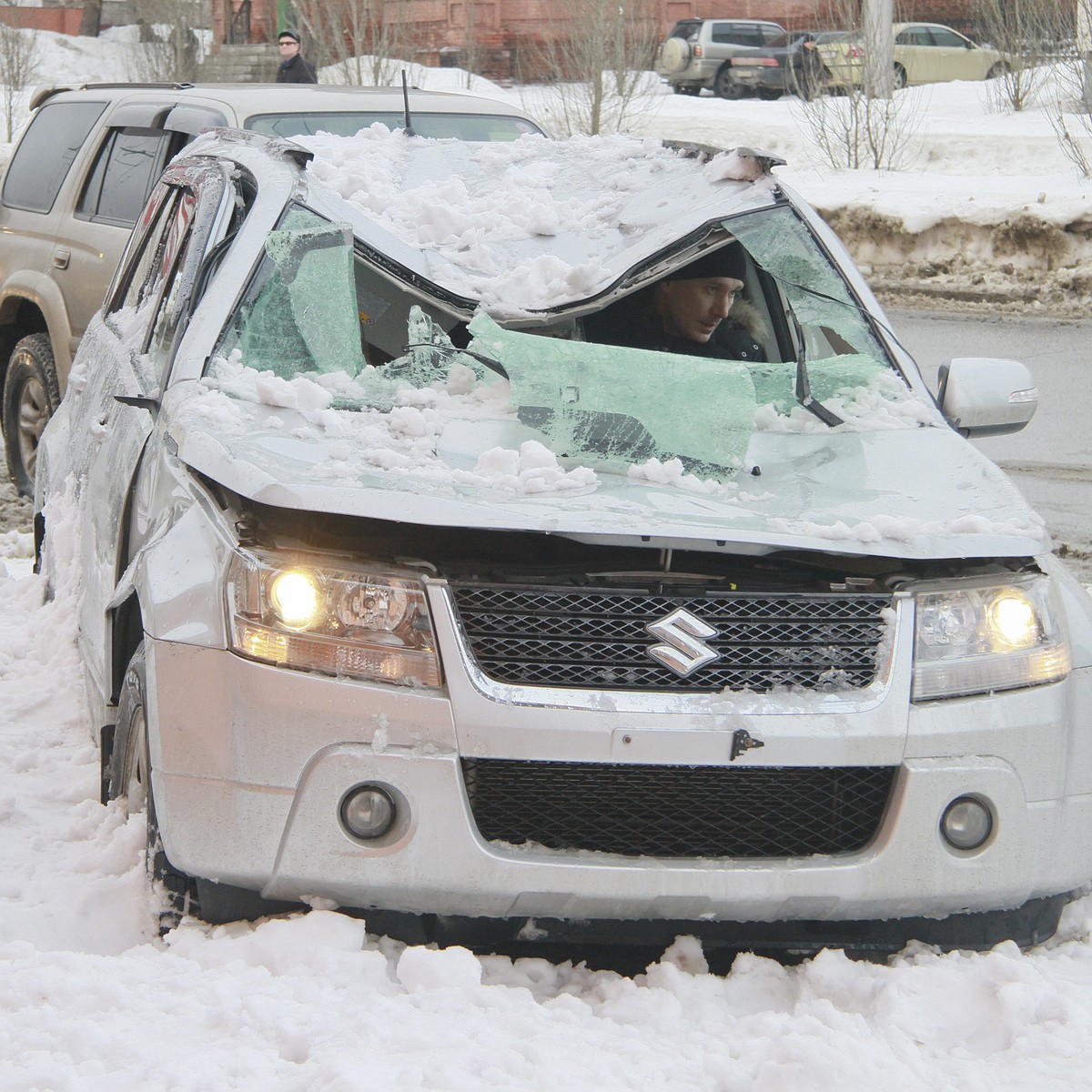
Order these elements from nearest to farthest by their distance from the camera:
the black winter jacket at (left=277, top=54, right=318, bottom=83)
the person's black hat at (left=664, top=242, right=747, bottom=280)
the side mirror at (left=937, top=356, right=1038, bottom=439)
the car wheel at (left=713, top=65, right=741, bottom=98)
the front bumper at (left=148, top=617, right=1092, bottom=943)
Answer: the front bumper at (left=148, top=617, right=1092, bottom=943), the side mirror at (left=937, top=356, right=1038, bottom=439), the person's black hat at (left=664, top=242, right=747, bottom=280), the black winter jacket at (left=277, top=54, right=318, bottom=83), the car wheel at (left=713, top=65, right=741, bottom=98)

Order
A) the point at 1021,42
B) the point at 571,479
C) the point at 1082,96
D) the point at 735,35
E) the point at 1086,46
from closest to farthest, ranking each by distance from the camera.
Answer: the point at 571,479, the point at 1086,46, the point at 1082,96, the point at 1021,42, the point at 735,35

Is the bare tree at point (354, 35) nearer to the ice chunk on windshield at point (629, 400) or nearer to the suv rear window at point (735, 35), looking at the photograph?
the suv rear window at point (735, 35)

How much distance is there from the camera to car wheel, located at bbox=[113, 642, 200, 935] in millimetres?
2867

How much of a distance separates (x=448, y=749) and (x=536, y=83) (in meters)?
33.2

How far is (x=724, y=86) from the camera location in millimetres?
32531

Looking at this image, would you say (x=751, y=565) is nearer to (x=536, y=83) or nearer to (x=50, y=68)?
(x=536, y=83)

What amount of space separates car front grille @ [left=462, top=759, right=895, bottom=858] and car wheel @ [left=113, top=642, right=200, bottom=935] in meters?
0.59

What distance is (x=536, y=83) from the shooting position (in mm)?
34156

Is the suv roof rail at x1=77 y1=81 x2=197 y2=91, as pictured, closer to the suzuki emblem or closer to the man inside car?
the man inside car

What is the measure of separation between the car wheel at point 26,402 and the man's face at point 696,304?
12.8 feet

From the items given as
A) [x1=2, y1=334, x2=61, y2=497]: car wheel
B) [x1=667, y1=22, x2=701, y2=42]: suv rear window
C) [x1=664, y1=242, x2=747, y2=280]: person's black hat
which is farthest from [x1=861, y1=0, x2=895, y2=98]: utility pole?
[x1=664, y1=242, x2=747, y2=280]: person's black hat

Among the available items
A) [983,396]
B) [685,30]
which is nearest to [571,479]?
[983,396]

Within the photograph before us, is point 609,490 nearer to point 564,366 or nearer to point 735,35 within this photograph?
point 564,366

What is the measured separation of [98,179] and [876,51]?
544 inches
